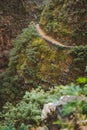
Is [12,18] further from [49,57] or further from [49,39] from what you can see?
[49,57]

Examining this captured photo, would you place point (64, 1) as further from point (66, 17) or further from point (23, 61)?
point (23, 61)

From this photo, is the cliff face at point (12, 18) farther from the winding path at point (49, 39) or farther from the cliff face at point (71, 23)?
the cliff face at point (71, 23)

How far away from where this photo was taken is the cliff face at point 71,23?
1333cm

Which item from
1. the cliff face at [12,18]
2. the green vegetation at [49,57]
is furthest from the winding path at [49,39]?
the cliff face at [12,18]

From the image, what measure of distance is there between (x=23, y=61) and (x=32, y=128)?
564cm

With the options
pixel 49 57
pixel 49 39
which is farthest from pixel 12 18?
pixel 49 57

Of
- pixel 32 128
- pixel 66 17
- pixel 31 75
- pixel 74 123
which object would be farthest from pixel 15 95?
pixel 74 123

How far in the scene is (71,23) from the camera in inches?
530

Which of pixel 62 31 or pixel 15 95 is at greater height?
pixel 62 31

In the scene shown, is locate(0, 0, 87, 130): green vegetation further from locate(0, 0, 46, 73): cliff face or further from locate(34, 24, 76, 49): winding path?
locate(0, 0, 46, 73): cliff face

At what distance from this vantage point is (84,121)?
3627 millimetres

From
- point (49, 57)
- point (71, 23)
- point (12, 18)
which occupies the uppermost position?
point (12, 18)

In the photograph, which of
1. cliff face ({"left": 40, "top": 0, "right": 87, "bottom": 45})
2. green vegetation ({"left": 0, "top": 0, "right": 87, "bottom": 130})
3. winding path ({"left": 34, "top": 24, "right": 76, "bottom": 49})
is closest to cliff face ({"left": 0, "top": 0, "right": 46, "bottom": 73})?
green vegetation ({"left": 0, "top": 0, "right": 87, "bottom": 130})

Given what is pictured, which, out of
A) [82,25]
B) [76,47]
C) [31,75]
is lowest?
[31,75]
